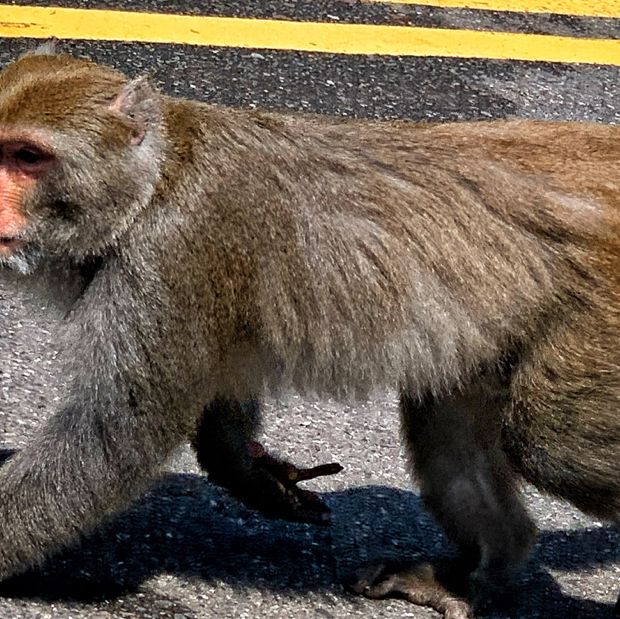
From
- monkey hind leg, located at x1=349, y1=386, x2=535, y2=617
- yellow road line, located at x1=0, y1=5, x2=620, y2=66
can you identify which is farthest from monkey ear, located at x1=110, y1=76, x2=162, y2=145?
yellow road line, located at x1=0, y1=5, x2=620, y2=66

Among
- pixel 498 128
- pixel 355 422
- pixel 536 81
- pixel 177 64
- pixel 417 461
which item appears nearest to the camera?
pixel 498 128

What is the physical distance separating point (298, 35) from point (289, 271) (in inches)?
117

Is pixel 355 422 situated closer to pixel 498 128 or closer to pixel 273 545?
pixel 273 545

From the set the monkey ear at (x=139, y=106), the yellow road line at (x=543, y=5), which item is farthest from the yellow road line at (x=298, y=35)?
the monkey ear at (x=139, y=106)

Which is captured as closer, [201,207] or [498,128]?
[201,207]

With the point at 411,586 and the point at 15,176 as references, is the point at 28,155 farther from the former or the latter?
the point at 411,586

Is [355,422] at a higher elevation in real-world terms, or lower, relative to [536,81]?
lower

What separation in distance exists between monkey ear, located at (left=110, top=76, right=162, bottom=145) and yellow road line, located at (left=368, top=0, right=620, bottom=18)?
330 centimetres

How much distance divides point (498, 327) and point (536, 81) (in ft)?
9.97

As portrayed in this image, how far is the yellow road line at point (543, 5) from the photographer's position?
6.79 metres

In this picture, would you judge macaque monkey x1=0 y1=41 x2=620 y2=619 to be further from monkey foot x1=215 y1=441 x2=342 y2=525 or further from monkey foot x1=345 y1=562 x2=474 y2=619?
monkey foot x1=345 y1=562 x2=474 y2=619

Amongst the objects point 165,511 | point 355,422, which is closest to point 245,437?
point 165,511

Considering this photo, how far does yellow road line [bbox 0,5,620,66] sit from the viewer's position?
6117 millimetres

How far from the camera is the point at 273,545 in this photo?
411 centimetres
